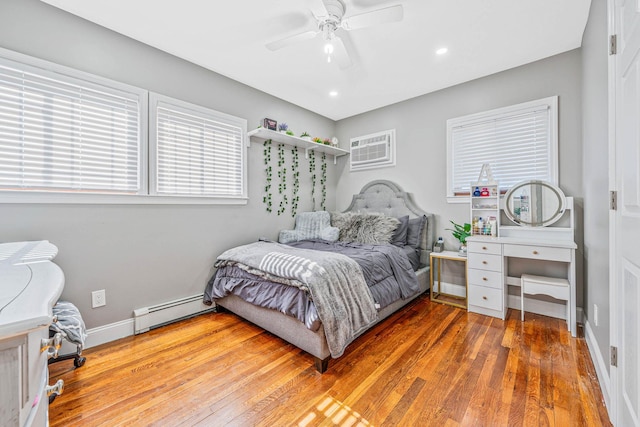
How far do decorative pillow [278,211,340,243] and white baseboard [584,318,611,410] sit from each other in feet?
7.83

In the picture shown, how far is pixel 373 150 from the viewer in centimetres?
400

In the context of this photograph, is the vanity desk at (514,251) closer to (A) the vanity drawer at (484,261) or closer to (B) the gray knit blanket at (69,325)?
(A) the vanity drawer at (484,261)

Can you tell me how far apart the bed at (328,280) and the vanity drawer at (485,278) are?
537 mm

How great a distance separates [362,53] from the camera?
257 cm

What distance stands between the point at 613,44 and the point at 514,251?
1.74 meters

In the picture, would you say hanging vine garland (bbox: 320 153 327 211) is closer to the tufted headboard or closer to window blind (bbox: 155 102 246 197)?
the tufted headboard

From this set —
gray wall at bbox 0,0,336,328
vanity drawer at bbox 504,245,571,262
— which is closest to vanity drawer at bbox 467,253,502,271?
vanity drawer at bbox 504,245,571,262

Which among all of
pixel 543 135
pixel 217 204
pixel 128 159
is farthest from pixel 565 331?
pixel 128 159

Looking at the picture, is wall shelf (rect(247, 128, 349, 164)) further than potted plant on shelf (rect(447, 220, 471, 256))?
Yes

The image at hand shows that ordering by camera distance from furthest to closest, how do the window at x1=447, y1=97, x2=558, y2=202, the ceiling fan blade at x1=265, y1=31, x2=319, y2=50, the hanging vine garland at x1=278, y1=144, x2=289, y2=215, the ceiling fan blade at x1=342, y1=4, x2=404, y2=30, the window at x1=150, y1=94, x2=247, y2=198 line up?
the hanging vine garland at x1=278, y1=144, x2=289, y2=215, the window at x1=447, y1=97, x2=558, y2=202, the window at x1=150, y1=94, x2=247, y2=198, the ceiling fan blade at x1=265, y1=31, x2=319, y2=50, the ceiling fan blade at x1=342, y1=4, x2=404, y2=30

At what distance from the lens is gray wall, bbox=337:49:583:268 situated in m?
2.57

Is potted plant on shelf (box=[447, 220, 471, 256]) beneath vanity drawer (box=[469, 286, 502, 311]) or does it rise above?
above

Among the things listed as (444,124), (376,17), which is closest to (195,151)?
(376,17)

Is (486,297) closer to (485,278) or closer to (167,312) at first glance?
(485,278)
